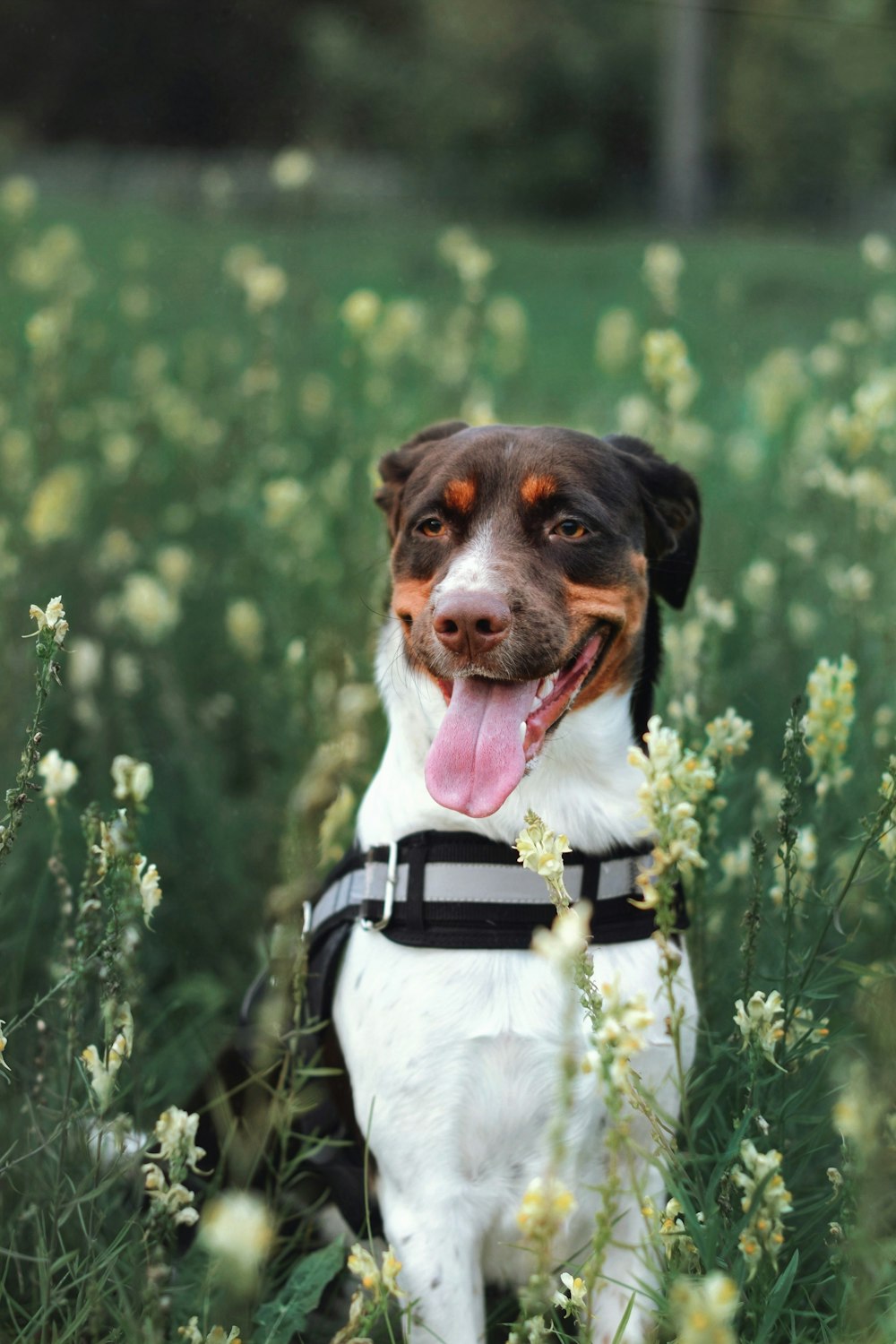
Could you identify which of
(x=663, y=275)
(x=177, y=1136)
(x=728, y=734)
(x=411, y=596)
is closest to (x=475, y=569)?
(x=411, y=596)

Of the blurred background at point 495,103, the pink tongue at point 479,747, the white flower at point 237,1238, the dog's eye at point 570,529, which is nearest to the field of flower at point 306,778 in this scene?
the white flower at point 237,1238

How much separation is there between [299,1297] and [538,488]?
5.28ft

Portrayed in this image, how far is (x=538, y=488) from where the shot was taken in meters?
2.85

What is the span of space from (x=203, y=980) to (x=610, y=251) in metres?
15.5

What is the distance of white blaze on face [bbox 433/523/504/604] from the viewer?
2586 millimetres

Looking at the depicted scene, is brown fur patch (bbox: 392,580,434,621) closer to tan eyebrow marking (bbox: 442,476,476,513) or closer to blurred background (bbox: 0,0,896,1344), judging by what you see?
tan eyebrow marking (bbox: 442,476,476,513)

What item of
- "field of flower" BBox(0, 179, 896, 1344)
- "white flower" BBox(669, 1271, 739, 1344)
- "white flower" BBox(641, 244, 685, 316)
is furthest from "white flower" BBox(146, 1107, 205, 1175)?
"white flower" BBox(641, 244, 685, 316)

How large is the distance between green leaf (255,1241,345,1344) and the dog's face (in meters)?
0.88

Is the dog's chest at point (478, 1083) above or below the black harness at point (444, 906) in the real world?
below

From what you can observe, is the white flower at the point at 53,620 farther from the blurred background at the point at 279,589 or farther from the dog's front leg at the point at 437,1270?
the dog's front leg at the point at 437,1270

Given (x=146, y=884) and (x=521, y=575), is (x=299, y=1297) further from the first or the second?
(x=521, y=575)

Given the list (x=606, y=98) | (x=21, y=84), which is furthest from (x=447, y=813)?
(x=606, y=98)

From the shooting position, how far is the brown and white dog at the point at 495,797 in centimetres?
249

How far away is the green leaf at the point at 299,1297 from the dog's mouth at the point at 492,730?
871 millimetres
